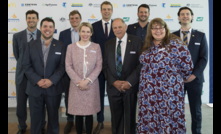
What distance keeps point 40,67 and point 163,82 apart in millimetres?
1587

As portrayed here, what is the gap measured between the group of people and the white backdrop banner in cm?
188

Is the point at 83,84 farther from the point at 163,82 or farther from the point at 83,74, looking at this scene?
the point at 163,82

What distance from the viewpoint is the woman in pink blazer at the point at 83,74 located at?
9.71ft

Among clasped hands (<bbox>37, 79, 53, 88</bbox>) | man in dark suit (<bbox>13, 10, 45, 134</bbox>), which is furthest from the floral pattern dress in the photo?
man in dark suit (<bbox>13, 10, 45, 134</bbox>)

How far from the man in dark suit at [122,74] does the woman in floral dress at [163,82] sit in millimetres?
275

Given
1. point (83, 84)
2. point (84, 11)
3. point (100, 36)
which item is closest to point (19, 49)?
point (100, 36)

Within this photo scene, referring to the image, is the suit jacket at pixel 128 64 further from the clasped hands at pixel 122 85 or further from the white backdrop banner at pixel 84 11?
the white backdrop banner at pixel 84 11

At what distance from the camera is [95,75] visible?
2975 mm

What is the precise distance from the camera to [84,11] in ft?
16.6

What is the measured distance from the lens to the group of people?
260cm

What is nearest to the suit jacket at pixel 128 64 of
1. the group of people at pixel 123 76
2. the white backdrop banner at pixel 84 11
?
the group of people at pixel 123 76

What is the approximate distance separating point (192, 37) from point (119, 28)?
104 centimetres

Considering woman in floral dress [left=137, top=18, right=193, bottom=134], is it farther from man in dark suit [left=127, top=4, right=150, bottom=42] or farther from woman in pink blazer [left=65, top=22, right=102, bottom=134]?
man in dark suit [left=127, top=4, right=150, bottom=42]
